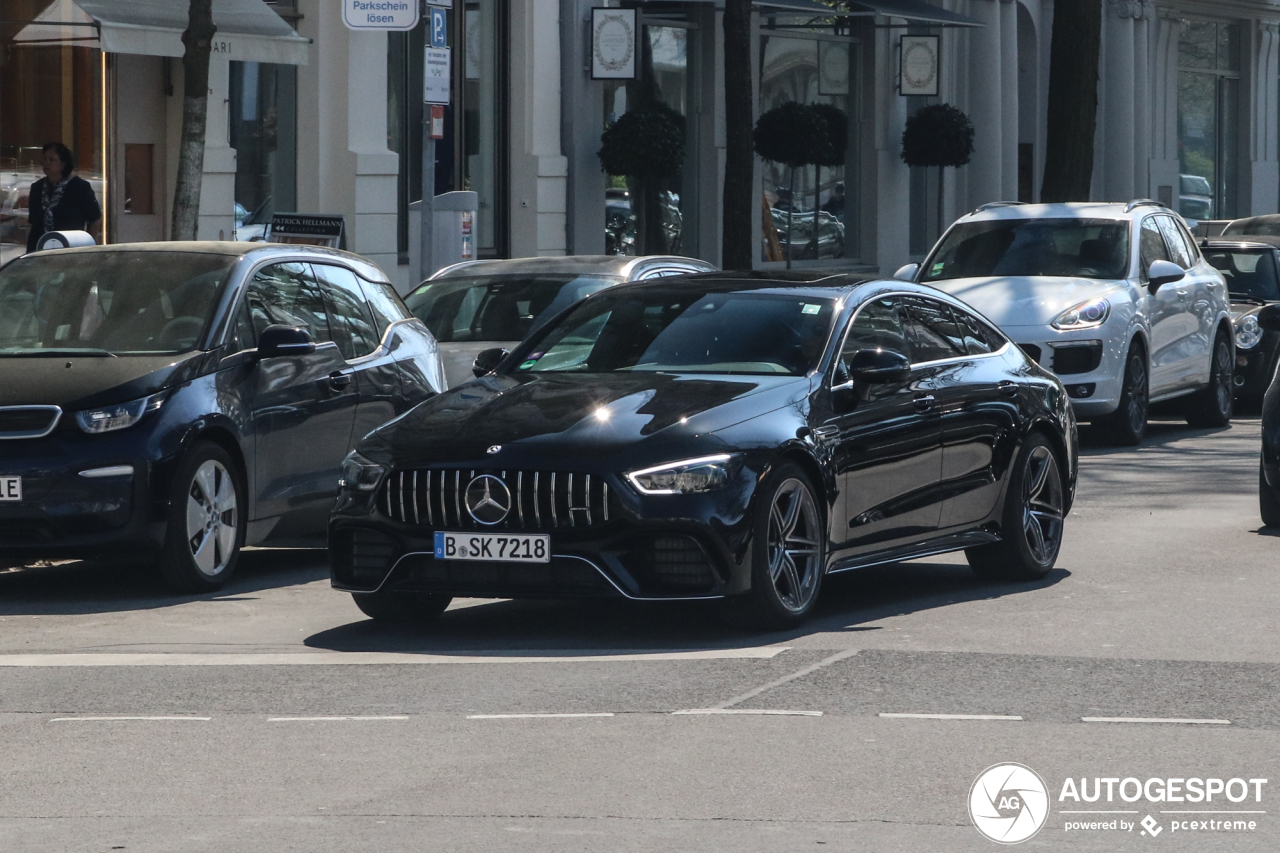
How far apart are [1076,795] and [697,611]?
11.8 feet

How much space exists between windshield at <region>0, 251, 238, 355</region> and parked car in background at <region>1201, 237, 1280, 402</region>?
1213 centimetres

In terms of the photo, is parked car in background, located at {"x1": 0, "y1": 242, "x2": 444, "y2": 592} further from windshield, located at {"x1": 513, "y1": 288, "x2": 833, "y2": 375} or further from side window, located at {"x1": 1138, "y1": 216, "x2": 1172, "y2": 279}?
side window, located at {"x1": 1138, "y1": 216, "x2": 1172, "y2": 279}

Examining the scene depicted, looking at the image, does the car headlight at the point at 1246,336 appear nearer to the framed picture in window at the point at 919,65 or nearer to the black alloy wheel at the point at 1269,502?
the black alloy wheel at the point at 1269,502

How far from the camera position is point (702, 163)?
31078mm

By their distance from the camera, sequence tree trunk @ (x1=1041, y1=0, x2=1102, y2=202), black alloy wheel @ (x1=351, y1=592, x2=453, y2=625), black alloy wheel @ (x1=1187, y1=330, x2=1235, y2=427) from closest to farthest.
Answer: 1. black alloy wheel @ (x1=351, y1=592, x2=453, y2=625)
2. black alloy wheel @ (x1=1187, y1=330, x2=1235, y2=427)
3. tree trunk @ (x1=1041, y1=0, x2=1102, y2=202)

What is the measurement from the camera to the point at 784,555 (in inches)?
355

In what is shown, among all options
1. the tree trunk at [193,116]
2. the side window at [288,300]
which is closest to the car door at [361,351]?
the side window at [288,300]

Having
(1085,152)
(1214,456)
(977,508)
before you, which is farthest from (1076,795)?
(1085,152)

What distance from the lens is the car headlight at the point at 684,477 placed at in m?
8.62

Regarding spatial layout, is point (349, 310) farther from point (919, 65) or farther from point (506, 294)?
point (919, 65)

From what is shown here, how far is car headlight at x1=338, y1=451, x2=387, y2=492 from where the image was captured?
8969 millimetres

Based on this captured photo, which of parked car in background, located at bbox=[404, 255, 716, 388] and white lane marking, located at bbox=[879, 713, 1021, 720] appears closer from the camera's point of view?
white lane marking, located at bbox=[879, 713, 1021, 720]

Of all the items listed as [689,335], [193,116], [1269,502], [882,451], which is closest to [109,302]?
[689,335]

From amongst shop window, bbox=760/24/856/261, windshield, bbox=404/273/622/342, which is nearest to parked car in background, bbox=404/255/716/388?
windshield, bbox=404/273/622/342
